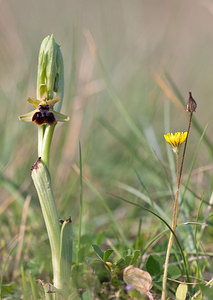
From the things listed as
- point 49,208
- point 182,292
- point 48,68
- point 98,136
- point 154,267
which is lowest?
point 182,292

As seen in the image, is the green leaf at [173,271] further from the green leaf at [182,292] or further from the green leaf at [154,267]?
the green leaf at [182,292]

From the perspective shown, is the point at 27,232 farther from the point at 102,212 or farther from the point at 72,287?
the point at 72,287

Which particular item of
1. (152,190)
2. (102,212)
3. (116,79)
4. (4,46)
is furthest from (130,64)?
(102,212)

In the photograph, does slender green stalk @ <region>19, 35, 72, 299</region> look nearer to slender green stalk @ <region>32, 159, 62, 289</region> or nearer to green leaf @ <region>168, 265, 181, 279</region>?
slender green stalk @ <region>32, 159, 62, 289</region>

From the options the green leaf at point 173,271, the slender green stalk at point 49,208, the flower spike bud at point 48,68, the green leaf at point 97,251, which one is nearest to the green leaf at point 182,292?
the green leaf at point 173,271

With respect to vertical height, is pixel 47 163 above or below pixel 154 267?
above

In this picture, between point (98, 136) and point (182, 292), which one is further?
point (98, 136)

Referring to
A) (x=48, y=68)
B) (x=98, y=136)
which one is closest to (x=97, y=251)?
(x=48, y=68)

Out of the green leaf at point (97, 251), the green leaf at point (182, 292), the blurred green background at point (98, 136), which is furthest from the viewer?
the blurred green background at point (98, 136)

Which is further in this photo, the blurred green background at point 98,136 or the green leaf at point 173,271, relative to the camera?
the blurred green background at point 98,136


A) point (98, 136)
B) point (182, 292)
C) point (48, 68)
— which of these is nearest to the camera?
point (182, 292)

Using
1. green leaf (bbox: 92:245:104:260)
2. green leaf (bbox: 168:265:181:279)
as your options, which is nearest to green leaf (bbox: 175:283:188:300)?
green leaf (bbox: 168:265:181:279)

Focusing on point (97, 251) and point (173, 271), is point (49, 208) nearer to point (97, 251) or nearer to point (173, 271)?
point (97, 251)
